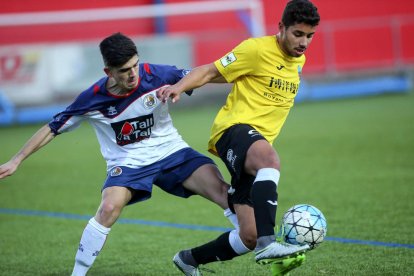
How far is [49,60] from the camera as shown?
16.4 metres

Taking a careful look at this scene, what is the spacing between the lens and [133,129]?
5.32 m

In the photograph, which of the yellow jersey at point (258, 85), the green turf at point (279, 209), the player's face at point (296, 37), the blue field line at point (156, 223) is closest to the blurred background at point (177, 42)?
the green turf at point (279, 209)

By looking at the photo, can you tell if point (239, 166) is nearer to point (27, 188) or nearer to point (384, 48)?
point (27, 188)

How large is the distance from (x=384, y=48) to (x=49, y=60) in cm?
1020

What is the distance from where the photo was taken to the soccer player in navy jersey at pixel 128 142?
16.4 ft

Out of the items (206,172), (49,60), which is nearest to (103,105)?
(206,172)

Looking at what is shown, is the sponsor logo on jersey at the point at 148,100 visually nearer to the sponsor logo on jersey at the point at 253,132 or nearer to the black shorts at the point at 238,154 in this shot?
the black shorts at the point at 238,154

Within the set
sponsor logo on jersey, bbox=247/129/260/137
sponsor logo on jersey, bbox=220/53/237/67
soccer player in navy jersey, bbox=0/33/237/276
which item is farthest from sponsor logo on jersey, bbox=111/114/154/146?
sponsor logo on jersey, bbox=247/129/260/137

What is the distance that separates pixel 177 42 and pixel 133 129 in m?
12.5

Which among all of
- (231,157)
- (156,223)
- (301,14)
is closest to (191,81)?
(231,157)

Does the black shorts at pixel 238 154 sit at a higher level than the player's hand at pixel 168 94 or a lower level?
lower

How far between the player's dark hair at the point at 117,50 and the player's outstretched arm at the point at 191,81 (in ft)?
1.06

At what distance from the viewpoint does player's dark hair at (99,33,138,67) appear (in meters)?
4.96

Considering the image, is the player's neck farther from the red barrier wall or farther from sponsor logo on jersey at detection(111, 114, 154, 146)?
the red barrier wall
